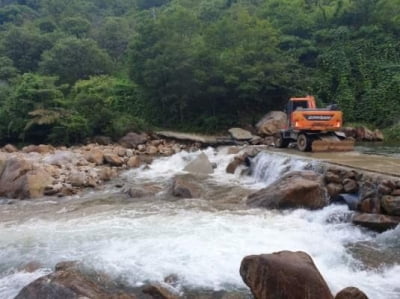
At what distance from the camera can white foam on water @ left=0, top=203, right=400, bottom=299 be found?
6246 millimetres

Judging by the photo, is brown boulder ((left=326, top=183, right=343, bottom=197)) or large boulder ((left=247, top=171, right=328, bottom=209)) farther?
brown boulder ((left=326, top=183, right=343, bottom=197))

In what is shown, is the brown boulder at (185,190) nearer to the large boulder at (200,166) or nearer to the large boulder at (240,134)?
the large boulder at (200,166)

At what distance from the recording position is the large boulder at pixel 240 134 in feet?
75.4

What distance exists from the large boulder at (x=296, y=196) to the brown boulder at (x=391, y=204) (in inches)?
63.2

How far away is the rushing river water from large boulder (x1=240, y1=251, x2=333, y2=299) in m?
0.50

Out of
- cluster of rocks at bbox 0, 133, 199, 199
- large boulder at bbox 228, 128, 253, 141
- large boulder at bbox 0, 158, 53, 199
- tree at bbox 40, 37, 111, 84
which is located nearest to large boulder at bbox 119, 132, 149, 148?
cluster of rocks at bbox 0, 133, 199, 199

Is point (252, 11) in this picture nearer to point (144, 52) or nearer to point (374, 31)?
point (374, 31)

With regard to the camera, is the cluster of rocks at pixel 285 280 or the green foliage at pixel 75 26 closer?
the cluster of rocks at pixel 285 280

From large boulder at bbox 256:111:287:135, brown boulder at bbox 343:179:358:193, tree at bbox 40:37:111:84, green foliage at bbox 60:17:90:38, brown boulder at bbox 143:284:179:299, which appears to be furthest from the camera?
green foliage at bbox 60:17:90:38

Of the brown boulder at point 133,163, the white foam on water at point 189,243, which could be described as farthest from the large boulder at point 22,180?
the brown boulder at point 133,163

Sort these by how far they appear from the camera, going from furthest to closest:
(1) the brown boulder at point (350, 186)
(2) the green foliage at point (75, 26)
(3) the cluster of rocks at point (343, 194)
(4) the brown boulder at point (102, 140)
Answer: (2) the green foliage at point (75, 26) → (4) the brown boulder at point (102, 140) → (1) the brown boulder at point (350, 186) → (3) the cluster of rocks at point (343, 194)

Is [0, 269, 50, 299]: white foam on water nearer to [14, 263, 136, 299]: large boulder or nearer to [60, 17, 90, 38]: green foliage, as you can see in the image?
[14, 263, 136, 299]: large boulder

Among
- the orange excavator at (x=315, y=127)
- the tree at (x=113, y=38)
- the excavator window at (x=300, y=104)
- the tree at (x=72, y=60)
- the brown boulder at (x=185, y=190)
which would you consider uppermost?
the tree at (x=113, y=38)

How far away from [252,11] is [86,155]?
27735 millimetres
